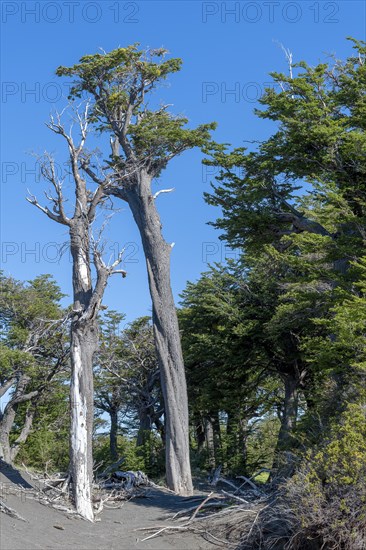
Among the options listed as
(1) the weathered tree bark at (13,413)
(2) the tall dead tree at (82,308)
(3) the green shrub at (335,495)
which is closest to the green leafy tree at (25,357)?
(1) the weathered tree bark at (13,413)

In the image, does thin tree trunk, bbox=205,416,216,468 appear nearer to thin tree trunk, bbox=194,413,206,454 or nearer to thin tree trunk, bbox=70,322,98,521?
thin tree trunk, bbox=194,413,206,454

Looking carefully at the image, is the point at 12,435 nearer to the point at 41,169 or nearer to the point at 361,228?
the point at 41,169

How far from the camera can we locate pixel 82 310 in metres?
18.3

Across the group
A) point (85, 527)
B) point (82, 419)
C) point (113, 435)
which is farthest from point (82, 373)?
point (113, 435)

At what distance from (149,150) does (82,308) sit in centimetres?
926

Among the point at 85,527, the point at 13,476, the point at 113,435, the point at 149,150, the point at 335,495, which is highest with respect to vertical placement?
the point at 149,150

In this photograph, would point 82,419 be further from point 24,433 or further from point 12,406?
point 24,433

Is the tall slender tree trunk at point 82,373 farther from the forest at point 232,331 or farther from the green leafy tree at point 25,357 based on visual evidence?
the green leafy tree at point 25,357

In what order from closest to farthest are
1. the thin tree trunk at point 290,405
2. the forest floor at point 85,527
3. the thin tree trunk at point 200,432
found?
the forest floor at point 85,527 < the thin tree trunk at point 290,405 < the thin tree trunk at point 200,432

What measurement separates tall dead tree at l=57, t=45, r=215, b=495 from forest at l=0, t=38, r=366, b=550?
0.05 meters

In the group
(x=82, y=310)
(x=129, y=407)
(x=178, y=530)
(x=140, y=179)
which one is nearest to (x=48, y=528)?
(x=178, y=530)

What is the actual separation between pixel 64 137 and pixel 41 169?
147 centimetres

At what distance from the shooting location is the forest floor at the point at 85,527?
13188 millimetres

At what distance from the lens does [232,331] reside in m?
30.9
